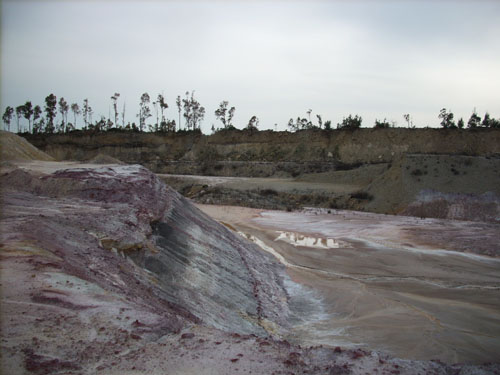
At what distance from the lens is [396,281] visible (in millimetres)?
10062

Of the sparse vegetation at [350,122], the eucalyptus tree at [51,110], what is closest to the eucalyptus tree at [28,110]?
the eucalyptus tree at [51,110]

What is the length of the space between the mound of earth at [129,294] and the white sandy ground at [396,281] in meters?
1.26

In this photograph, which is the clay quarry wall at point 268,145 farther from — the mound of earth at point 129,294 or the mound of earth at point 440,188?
the mound of earth at point 129,294

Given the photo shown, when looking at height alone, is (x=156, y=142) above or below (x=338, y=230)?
above

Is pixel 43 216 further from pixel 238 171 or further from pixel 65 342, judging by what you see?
pixel 238 171

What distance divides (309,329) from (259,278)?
2.54 m

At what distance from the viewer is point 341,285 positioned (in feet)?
31.4

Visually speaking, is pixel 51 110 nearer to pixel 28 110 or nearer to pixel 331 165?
pixel 28 110

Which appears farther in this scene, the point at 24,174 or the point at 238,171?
the point at 238,171

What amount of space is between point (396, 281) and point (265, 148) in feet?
128

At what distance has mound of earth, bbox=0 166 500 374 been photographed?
3174 mm

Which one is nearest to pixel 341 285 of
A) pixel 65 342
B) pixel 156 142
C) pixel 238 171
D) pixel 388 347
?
pixel 388 347

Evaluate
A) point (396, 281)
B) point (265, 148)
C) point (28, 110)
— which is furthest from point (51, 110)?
point (396, 281)

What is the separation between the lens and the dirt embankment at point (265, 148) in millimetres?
39934
